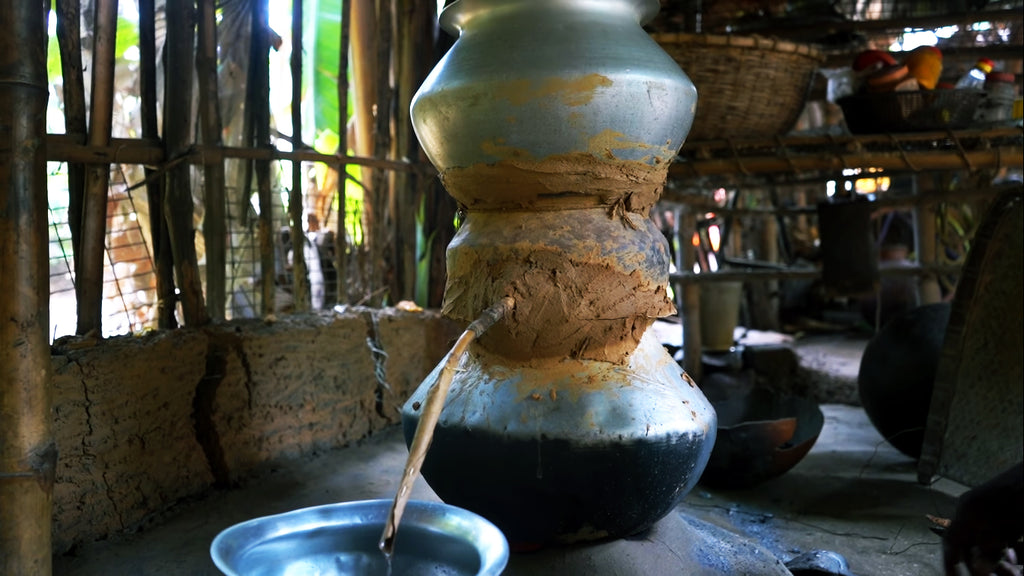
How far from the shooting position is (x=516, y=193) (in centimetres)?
184

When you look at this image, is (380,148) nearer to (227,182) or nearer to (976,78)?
(227,182)

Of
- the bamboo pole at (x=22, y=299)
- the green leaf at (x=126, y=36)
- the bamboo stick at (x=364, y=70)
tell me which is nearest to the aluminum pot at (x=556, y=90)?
the bamboo pole at (x=22, y=299)

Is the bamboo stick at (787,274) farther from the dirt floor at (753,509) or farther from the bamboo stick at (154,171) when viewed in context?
the bamboo stick at (154,171)

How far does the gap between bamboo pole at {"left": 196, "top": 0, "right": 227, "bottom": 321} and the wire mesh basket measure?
2.43m

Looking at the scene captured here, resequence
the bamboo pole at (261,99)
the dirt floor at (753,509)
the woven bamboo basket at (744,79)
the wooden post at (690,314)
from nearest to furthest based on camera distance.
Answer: the dirt floor at (753,509) < the bamboo pole at (261,99) < the woven bamboo basket at (744,79) < the wooden post at (690,314)

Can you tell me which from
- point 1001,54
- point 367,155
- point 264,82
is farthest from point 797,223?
point 264,82

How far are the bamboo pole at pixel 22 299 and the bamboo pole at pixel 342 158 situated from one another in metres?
1.48

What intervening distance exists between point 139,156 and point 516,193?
122 cm

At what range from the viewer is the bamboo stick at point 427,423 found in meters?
1.26

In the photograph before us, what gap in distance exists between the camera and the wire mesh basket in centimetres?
328

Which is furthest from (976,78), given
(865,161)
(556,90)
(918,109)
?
(556,90)

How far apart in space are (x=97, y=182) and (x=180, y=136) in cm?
32

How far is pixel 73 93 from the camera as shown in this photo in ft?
7.17

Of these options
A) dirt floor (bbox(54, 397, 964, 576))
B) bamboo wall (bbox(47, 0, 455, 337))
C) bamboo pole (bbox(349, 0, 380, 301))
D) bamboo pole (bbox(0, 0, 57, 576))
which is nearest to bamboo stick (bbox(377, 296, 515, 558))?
bamboo pole (bbox(0, 0, 57, 576))
